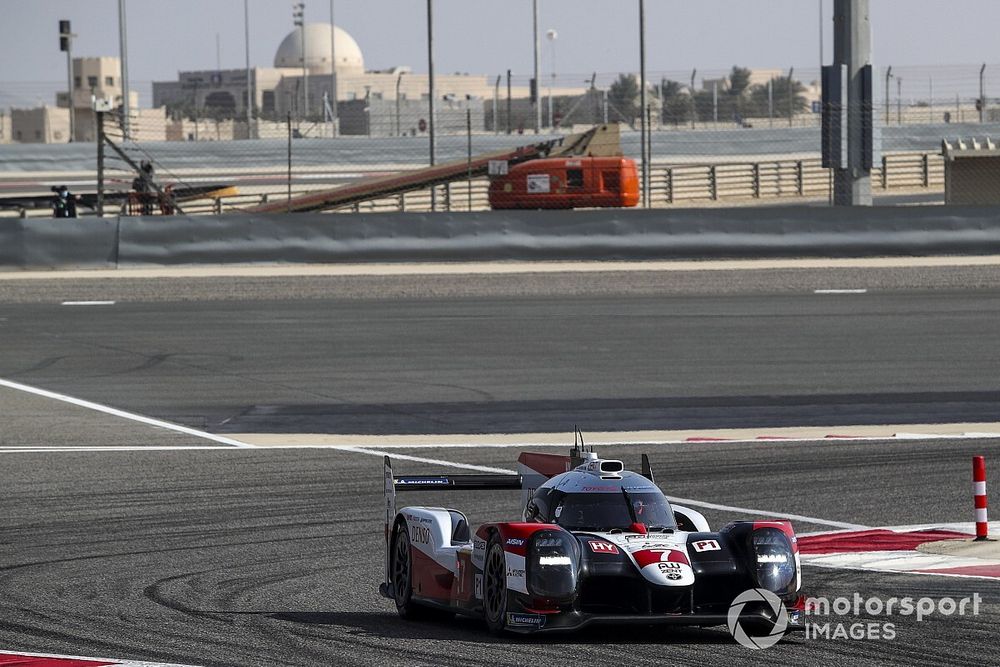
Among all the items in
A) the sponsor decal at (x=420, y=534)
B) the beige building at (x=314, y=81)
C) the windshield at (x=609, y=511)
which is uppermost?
the beige building at (x=314, y=81)

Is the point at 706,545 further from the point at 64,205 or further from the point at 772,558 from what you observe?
the point at 64,205

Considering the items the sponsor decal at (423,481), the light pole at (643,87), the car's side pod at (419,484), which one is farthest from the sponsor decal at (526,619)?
the light pole at (643,87)

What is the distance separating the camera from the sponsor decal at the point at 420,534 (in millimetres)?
8836

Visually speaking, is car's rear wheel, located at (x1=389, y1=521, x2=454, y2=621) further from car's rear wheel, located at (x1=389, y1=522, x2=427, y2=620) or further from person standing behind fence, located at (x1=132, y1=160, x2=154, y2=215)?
person standing behind fence, located at (x1=132, y1=160, x2=154, y2=215)

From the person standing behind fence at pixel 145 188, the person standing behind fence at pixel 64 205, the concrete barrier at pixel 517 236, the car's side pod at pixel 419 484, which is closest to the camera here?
the car's side pod at pixel 419 484

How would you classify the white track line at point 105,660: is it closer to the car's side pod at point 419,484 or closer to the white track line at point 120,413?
the car's side pod at point 419,484

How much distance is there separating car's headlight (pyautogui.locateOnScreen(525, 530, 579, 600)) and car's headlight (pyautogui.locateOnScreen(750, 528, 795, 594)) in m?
0.98

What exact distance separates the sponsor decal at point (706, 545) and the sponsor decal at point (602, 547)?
48 centimetres

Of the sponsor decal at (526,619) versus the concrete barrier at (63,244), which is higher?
the concrete barrier at (63,244)

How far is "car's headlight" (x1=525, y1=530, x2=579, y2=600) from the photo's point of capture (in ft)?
25.0

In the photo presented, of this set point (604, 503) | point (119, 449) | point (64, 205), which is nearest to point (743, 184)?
point (64, 205)

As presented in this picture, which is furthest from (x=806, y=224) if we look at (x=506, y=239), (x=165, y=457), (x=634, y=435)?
(x=165, y=457)

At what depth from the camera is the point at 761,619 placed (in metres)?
7.86

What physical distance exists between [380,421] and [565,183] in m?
23.7
